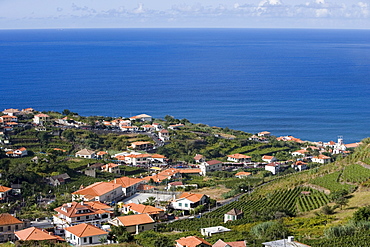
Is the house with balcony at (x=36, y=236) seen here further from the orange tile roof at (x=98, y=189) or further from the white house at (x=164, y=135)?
the white house at (x=164, y=135)

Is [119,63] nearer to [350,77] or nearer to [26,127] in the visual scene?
[350,77]

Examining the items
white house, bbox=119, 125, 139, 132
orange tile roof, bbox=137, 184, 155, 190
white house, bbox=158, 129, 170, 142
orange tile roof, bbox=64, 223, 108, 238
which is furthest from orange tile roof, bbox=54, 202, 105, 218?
white house, bbox=119, 125, 139, 132

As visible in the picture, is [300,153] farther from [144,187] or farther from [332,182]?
[144,187]

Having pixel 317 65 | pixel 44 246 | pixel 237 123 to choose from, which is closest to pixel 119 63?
pixel 317 65

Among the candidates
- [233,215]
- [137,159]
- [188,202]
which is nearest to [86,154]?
[137,159]

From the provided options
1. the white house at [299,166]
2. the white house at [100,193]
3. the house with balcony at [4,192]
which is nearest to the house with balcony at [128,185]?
the white house at [100,193]
